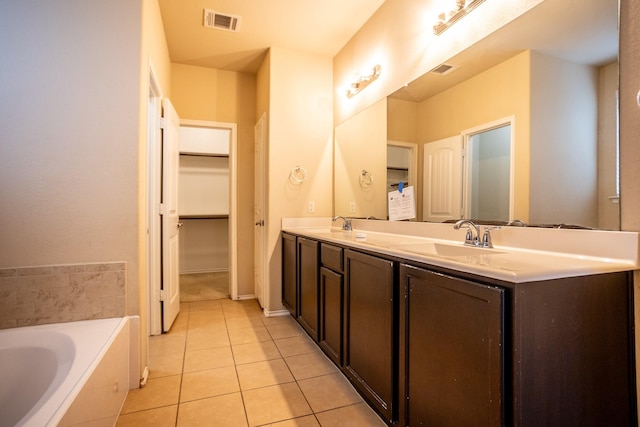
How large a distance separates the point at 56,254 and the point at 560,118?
8.36 ft

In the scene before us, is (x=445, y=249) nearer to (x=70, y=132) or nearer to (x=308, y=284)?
(x=308, y=284)

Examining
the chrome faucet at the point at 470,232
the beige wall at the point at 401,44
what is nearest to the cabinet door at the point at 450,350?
the chrome faucet at the point at 470,232

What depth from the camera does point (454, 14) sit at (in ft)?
5.80

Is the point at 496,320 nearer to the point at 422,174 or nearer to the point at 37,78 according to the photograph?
the point at 422,174

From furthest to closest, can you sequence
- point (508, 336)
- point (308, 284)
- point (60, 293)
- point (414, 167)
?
point (308, 284)
point (414, 167)
point (60, 293)
point (508, 336)

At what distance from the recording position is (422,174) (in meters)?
2.14

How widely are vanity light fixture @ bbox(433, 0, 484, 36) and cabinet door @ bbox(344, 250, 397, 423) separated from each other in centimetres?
139

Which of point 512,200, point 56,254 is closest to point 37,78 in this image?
point 56,254

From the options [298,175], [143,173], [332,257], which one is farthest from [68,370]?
[298,175]

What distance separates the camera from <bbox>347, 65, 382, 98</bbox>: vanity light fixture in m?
2.59

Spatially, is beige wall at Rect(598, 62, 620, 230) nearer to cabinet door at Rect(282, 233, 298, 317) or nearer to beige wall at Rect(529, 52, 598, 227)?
beige wall at Rect(529, 52, 598, 227)

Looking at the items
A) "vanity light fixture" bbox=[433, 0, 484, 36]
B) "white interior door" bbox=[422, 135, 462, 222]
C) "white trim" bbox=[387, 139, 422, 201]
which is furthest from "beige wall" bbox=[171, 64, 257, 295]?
"vanity light fixture" bbox=[433, 0, 484, 36]

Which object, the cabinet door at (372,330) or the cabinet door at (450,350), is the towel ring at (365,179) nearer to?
the cabinet door at (372,330)

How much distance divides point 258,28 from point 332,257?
218 centimetres
